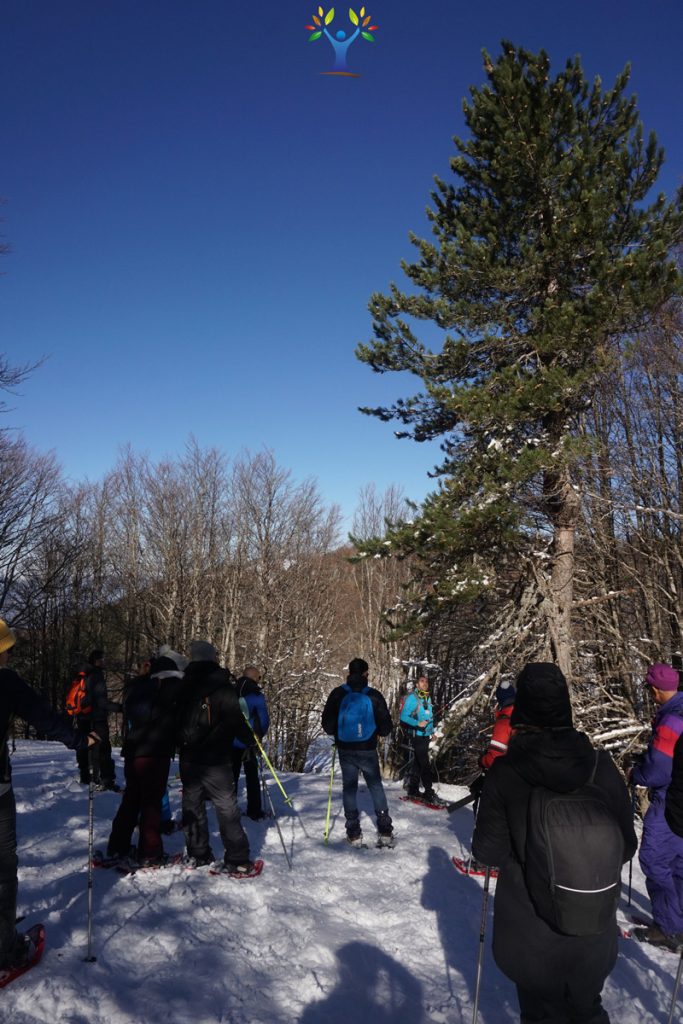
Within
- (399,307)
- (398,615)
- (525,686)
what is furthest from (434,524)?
(525,686)

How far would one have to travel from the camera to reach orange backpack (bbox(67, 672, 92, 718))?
8133mm

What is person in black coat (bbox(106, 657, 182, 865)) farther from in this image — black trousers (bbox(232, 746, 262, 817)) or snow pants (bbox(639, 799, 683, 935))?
snow pants (bbox(639, 799, 683, 935))

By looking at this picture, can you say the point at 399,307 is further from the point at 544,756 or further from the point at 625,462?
the point at 544,756

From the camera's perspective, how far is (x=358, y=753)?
6.44 m

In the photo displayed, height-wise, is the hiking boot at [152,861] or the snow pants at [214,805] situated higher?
the snow pants at [214,805]

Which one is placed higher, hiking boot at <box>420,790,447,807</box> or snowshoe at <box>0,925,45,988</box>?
snowshoe at <box>0,925,45,988</box>

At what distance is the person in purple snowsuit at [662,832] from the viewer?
15.6 feet

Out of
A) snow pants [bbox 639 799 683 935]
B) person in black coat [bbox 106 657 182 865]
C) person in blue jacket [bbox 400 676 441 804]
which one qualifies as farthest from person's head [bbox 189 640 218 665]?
person in blue jacket [bbox 400 676 441 804]

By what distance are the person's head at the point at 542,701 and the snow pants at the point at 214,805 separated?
3.35 m

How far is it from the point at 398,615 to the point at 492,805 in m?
9.26

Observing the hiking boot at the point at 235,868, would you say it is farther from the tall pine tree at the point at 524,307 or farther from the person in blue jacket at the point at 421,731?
the tall pine tree at the point at 524,307

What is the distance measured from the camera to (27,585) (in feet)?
85.1

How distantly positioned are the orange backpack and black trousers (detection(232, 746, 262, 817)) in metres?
2.40

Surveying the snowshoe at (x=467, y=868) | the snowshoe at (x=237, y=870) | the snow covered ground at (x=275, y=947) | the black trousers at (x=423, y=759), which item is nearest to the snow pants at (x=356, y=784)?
the snow covered ground at (x=275, y=947)
